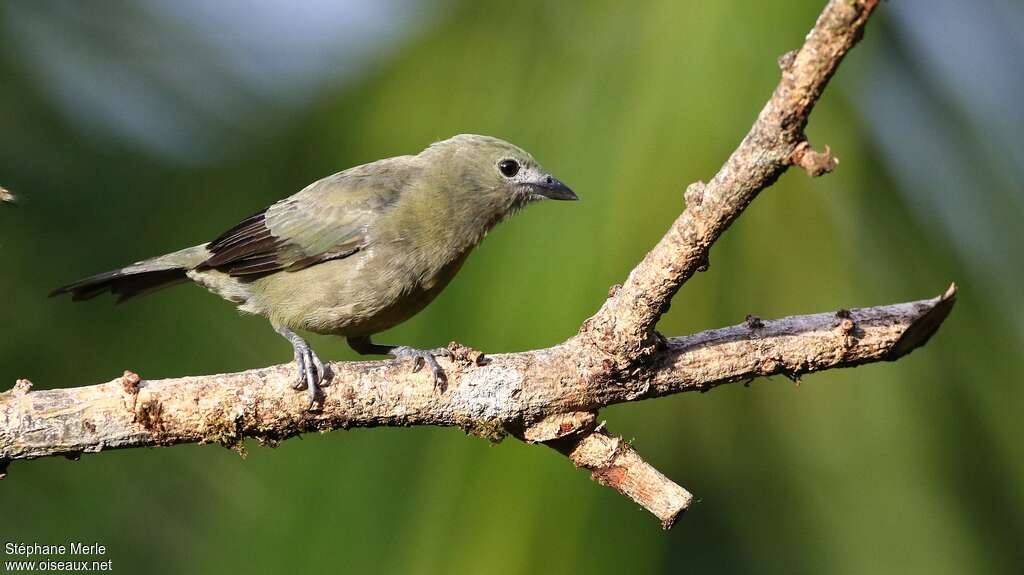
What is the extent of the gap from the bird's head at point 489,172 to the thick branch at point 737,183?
5.19 feet

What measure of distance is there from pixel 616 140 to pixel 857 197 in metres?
1.28

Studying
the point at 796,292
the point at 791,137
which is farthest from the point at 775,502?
the point at 791,137

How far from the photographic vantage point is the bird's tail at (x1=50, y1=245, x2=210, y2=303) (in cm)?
472

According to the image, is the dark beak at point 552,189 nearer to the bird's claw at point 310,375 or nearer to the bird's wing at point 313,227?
the bird's wing at point 313,227

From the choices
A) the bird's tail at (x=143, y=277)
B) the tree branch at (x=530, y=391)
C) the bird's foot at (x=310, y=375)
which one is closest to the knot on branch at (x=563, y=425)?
the tree branch at (x=530, y=391)

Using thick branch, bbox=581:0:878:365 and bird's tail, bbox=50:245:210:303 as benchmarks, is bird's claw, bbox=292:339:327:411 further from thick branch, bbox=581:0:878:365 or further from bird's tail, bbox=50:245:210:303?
bird's tail, bbox=50:245:210:303

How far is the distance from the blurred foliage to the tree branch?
0.38 metres

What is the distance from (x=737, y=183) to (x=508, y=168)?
7.41 ft

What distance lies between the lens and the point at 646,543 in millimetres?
3684

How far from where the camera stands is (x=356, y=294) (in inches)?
179

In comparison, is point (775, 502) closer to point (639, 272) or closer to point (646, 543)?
point (646, 543)

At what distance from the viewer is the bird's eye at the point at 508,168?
16.1 feet

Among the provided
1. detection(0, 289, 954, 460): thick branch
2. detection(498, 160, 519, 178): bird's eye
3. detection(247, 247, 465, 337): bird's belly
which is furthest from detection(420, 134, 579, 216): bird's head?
detection(0, 289, 954, 460): thick branch

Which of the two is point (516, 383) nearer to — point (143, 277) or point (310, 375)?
point (310, 375)
